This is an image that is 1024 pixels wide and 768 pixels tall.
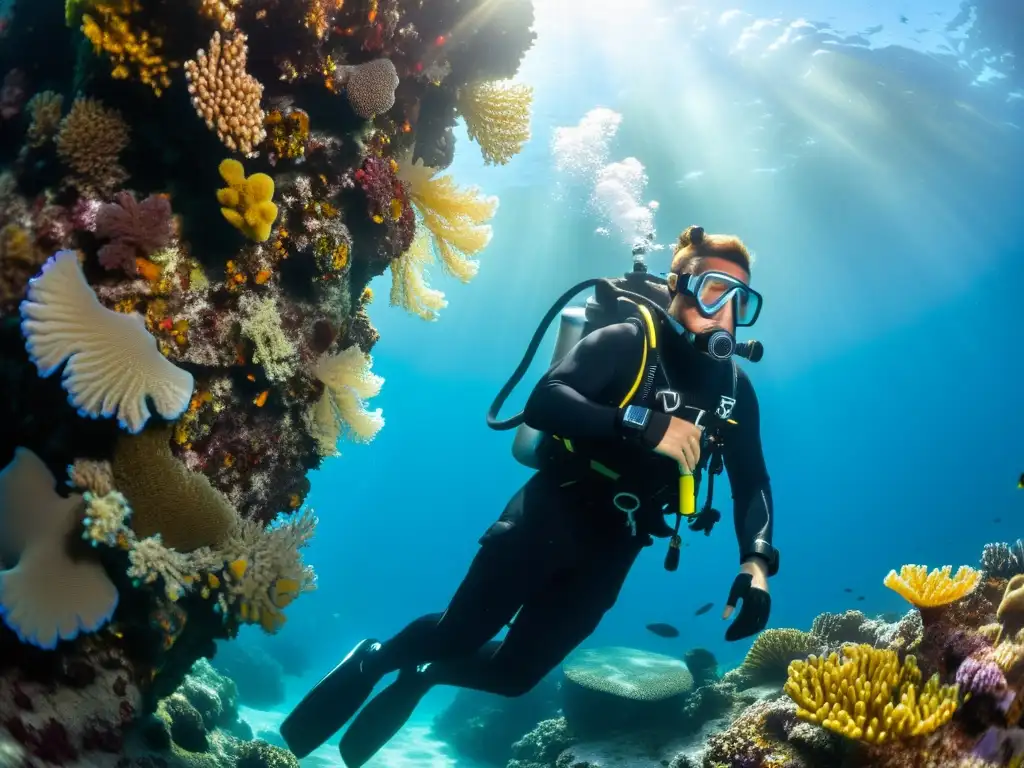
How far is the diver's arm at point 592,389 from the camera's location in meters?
3.56

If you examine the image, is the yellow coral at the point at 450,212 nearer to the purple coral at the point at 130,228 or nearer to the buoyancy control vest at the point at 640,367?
the buoyancy control vest at the point at 640,367

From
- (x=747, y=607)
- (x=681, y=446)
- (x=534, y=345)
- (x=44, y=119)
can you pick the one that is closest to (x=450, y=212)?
(x=534, y=345)

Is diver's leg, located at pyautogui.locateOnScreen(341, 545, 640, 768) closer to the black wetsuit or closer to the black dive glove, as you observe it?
the black wetsuit

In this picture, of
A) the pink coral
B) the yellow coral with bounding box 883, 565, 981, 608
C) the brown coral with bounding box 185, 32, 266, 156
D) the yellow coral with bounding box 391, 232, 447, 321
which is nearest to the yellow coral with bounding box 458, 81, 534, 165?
the yellow coral with bounding box 391, 232, 447, 321

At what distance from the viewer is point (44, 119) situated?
3205 millimetres

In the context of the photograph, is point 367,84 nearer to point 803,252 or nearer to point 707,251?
point 707,251

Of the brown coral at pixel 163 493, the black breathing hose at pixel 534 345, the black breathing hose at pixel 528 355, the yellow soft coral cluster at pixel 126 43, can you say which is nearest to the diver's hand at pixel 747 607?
the black breathing hose at pixel 534 345

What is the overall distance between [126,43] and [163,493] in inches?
98.2

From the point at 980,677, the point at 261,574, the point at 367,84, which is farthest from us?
the point at 367,84

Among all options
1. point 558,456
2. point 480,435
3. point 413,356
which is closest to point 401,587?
point 480,435

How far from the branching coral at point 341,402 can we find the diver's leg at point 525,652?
2.14 meters

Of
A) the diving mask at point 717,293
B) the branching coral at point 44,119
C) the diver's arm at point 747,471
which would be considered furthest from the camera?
the diver's arm at point 747,471

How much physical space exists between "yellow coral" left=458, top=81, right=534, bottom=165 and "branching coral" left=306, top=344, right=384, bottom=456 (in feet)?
8.01

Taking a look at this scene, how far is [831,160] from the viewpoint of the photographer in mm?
25109
